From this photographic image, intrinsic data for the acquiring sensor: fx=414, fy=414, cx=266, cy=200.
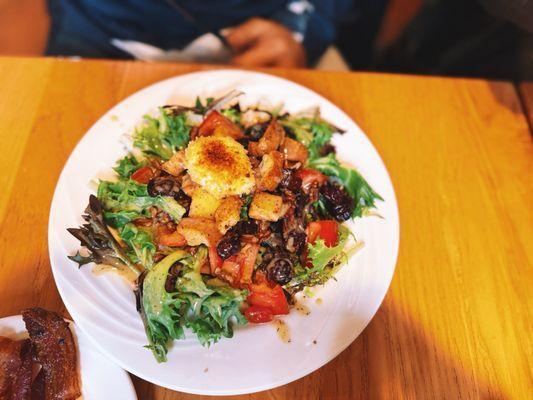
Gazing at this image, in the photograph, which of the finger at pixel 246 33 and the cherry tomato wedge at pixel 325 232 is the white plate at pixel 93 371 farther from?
the finger at pixel 246 33

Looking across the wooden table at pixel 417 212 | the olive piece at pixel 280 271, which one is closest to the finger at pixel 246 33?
the wooden table at pixel 417 212

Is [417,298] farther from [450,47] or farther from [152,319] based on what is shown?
[450,47]

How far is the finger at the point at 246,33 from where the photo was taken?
2383mm

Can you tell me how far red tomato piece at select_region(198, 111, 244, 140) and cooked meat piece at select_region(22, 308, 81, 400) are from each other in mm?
821

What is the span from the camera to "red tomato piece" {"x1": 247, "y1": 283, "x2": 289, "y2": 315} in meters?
1.34

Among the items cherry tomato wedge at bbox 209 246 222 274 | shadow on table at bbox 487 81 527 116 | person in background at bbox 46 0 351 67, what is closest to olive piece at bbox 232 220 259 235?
cherry tomato wedge at bbox 209 246 222 274

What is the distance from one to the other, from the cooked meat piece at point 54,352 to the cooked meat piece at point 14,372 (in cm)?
4

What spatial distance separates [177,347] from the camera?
1.26 metres

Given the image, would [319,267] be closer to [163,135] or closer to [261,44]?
[163,135]

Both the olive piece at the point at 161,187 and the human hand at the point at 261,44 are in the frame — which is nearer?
the olive piece at the point at 161,187

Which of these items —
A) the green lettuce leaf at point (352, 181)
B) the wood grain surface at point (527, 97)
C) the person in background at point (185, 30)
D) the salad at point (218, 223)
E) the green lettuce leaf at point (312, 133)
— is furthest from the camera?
the person in background at point (185, 30)

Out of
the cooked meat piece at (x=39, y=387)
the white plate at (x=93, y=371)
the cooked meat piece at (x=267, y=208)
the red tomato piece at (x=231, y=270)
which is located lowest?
the cooked meat piece at (x=39, y=387)

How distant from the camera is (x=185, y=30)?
7.80 ft

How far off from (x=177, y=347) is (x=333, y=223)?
0.68 metres
